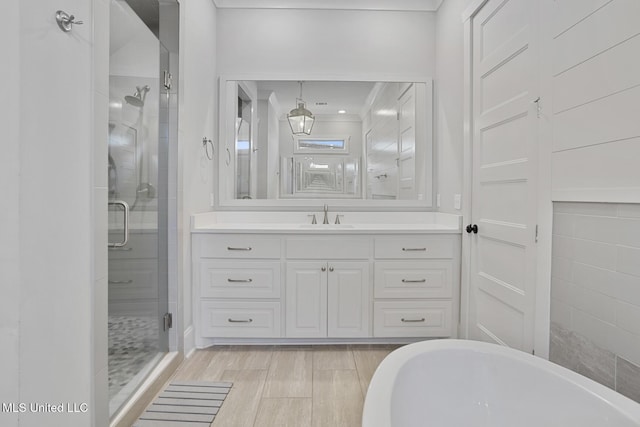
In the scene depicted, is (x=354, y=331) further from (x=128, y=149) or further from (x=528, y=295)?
(x=128, y=149)

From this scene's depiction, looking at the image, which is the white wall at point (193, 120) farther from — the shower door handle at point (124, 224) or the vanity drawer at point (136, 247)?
the shower door handle at point (124, 224)

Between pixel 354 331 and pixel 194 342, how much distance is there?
110 centimetres

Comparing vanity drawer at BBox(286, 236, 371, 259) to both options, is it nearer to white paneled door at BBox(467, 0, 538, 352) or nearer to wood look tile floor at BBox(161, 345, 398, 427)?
wood look tile floor at BBox(161, 345, 398, 427)

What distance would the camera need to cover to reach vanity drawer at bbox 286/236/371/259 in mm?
2363

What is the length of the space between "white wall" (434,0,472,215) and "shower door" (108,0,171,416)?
194 cm

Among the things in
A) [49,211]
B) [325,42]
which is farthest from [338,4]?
[49,211]

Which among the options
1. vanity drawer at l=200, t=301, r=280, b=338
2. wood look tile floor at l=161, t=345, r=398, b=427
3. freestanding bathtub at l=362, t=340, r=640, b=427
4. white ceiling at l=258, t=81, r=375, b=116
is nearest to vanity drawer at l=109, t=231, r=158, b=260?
vanity drawer at l=200, t=301, r=280, b=338

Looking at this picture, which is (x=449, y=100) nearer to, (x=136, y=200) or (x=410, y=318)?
(x=410, y=318)

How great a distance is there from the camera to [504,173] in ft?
6.00

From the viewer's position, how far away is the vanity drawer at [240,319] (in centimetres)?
236

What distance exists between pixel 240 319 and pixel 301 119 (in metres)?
1.67

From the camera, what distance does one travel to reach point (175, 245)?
215 centimetres

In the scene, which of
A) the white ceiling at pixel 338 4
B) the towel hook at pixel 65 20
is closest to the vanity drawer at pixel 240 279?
the towel hook at pixel 65 20

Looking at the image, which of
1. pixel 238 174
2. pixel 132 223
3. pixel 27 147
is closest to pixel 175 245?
pixel 132 223
